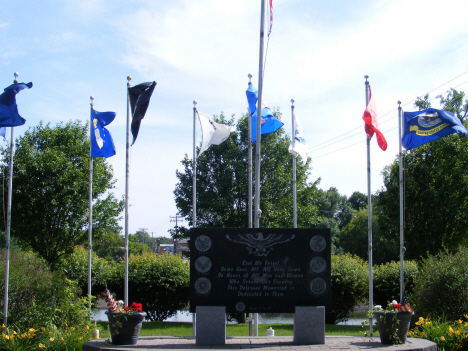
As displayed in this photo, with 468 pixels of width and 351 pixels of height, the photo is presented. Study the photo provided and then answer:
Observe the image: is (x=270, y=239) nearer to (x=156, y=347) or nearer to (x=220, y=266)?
(x=220, y=266)

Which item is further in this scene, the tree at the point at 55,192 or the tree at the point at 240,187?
the tree at the point at 240,187

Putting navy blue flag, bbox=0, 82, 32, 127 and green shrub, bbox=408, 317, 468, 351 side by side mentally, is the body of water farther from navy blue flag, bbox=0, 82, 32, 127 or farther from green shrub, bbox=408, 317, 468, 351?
navy blue flag, bbox=0, 82, 32, 127

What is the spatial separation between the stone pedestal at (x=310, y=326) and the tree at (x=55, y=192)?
1541 cm

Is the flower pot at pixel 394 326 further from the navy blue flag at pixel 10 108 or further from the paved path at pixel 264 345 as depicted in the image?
the navy blue flag at pixel 10 108

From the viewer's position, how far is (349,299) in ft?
74.2

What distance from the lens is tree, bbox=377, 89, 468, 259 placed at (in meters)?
27.0

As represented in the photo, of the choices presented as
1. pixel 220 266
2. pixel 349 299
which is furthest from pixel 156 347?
pixel 349 299

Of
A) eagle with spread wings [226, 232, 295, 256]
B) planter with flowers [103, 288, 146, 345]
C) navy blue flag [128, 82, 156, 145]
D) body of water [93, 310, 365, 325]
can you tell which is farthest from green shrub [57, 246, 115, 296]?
eagle with spread wings [226, 232, 295, 256]

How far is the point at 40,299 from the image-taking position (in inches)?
515

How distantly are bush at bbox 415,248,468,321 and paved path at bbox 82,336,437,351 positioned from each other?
4.06 meters

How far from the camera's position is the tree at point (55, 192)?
77.8 feet

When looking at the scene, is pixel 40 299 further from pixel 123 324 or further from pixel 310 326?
pixel 310 326

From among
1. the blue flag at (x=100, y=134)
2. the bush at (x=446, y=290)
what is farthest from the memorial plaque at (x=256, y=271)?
the blue flag at (x=100, y=134)

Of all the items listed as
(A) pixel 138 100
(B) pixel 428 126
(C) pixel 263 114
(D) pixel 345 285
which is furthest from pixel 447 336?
(D) pixel 345 285
